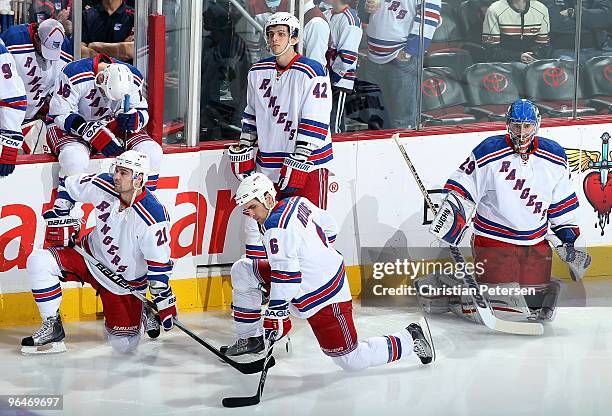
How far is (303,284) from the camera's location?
5758mm

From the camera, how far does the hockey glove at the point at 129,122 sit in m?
6.54

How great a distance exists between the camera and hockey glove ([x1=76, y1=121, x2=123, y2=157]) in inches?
255

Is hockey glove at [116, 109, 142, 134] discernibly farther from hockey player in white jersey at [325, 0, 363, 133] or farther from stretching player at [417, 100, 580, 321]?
stretching player at [417, 100, 580, 321]

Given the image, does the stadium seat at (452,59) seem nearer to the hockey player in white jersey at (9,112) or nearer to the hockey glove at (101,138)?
the hockey glove at (101,138)

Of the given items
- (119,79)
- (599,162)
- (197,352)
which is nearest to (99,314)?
(197,352)

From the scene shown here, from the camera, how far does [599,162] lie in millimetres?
7848

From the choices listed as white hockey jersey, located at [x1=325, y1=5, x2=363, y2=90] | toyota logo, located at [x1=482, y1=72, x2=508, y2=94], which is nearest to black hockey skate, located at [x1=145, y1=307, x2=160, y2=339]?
white hockey jersey, located at [x1=325, y1=5, x2=363, y2=90]

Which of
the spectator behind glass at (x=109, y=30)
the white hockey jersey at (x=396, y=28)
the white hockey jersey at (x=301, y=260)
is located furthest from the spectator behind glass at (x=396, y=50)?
the white hockey jersey at (x=301, y=260)

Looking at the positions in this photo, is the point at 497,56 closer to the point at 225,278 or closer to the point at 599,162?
the point at 599,162

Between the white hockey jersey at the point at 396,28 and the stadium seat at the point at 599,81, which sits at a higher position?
the white hockey jersey at the point at 396,28

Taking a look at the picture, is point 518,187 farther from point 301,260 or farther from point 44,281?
point 44,281

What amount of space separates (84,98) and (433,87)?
77.5 inches

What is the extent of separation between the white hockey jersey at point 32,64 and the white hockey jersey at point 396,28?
1.58 meters

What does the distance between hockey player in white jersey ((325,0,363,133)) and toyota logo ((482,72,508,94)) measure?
2.73 ft
